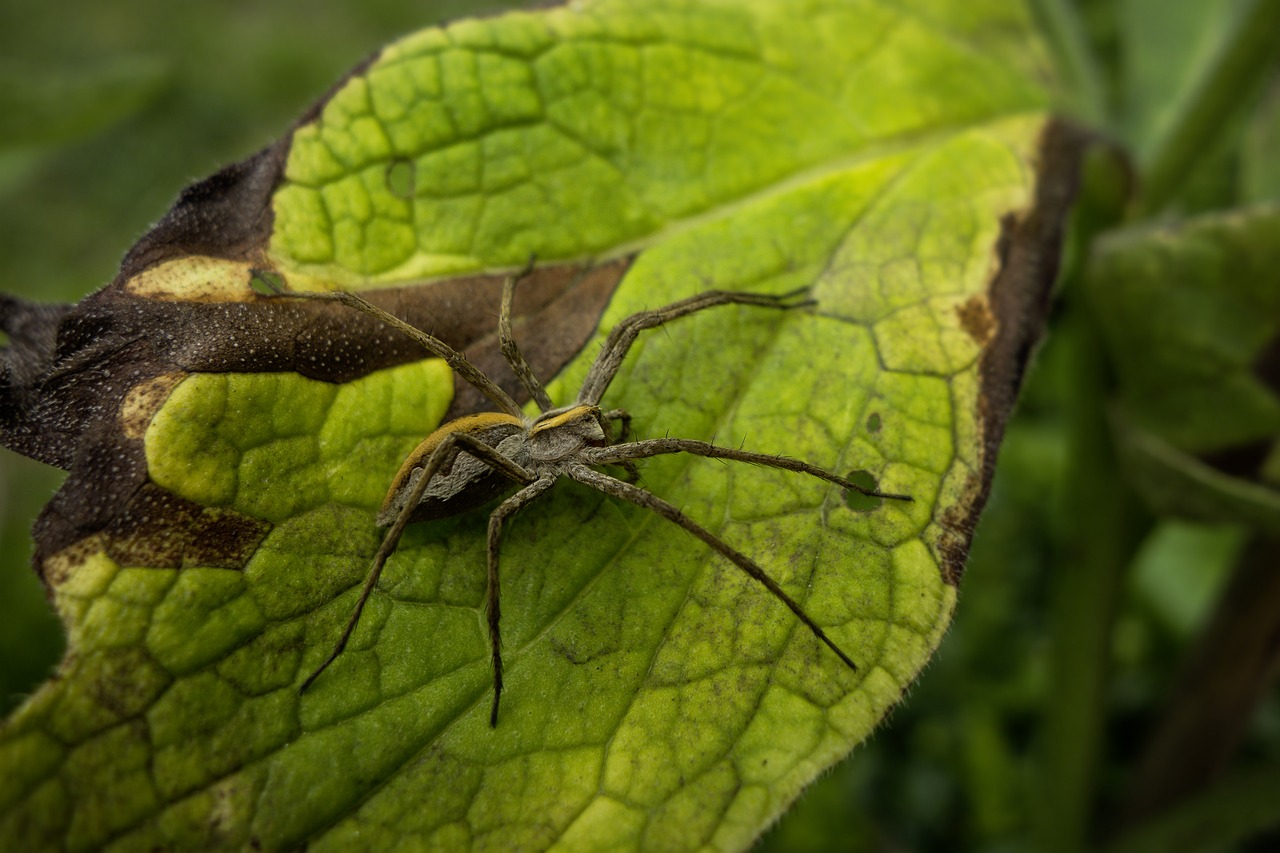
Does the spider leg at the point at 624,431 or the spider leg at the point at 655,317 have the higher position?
the spider leg at the point at 655,317

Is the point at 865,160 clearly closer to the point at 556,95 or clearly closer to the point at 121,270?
the point at 556,95

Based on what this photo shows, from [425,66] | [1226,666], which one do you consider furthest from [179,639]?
[1226,666]

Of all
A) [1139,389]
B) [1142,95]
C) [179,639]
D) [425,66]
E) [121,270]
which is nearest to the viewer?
[179,639]

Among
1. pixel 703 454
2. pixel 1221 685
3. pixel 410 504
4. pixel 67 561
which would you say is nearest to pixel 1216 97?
pixel 1221 685

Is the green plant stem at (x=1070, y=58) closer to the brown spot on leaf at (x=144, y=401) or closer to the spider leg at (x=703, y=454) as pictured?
the spider leg at (x=703, y=454)

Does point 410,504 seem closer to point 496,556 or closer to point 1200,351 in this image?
point 496,556

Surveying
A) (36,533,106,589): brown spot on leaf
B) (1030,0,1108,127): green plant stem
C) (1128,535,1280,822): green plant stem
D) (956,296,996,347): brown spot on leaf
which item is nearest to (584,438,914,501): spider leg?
(956,296,996,347): brown spot on leaf

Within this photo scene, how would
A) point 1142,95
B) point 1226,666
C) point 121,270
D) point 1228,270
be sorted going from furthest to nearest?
point 1142,95 < point 1226,666 < point 1228,270 < point 121,270

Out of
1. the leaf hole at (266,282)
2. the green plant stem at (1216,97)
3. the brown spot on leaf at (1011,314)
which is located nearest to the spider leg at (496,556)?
the leaf hole at (266,282)
